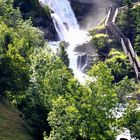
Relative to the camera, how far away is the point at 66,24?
13275 cm

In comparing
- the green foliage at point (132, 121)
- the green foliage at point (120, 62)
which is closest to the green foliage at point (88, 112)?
the green foliage at point (132, 121)

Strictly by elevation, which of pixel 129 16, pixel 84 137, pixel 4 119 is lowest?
pixel 84 137

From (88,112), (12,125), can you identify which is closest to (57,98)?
(12,125)

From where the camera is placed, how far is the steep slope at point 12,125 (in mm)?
51094

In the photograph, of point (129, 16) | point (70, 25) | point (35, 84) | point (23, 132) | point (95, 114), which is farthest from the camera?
point (70, 25)

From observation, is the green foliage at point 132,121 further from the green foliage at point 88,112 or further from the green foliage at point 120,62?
the green foliage at point 120,62

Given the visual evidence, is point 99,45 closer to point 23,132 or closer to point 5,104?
point 5,104

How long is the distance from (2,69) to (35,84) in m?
4.97

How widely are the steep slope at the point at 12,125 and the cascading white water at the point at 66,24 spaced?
52.9m

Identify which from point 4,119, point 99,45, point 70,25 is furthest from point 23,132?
point 70,25

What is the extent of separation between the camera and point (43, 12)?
401 feet

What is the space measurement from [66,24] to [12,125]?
81055mm

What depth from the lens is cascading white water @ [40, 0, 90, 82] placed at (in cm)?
12412

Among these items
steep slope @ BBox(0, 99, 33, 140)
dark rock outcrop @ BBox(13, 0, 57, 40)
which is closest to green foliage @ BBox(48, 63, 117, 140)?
steep slope @ BBox(0, 99, 33, 140)
